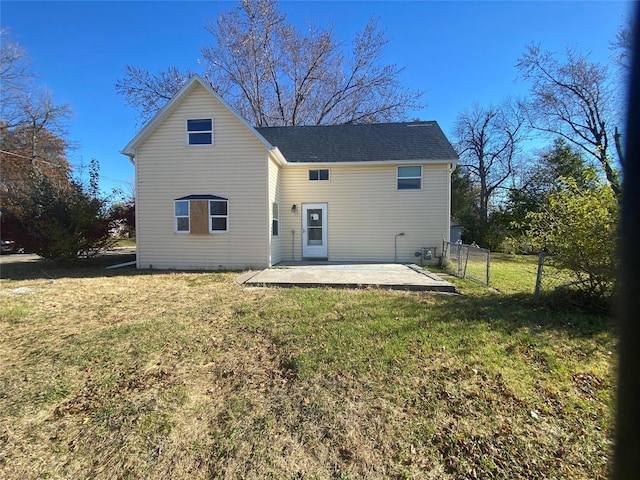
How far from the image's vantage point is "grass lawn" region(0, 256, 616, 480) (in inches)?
84.4

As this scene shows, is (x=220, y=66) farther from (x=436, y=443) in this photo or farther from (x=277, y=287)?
(x=436, y=443)

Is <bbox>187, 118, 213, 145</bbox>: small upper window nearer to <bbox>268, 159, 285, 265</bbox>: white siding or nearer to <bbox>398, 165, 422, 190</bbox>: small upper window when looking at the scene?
<bbox>268, 159, 285, 265</bbox>: white siding

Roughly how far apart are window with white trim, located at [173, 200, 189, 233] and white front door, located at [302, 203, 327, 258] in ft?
13.9

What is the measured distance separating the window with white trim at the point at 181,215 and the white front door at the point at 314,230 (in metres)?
4.24

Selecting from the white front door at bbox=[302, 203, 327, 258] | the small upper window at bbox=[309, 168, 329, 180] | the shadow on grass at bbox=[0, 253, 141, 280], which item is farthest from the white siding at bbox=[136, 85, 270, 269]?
the small upper window at bbox=[309, 168, 329, 180]

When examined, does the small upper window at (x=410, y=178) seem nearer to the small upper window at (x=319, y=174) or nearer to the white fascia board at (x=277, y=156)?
the small upper window at (x=319, y=174)

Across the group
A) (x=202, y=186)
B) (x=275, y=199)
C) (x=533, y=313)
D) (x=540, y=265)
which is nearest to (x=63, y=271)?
(x=202, y=186)

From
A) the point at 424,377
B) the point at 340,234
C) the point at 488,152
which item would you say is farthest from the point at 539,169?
the point at 424,377

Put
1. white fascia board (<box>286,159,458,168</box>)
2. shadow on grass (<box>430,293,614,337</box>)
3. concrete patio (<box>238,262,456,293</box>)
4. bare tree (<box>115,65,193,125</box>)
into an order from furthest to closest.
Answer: bare tree (<box>115,65,193,125</box>)
white fascia board (<box>286,159,458,168</box>)
concrete patio (<box>238,262,456,293</box>)
shadow on grass (<box>430,293,614,337</box>)

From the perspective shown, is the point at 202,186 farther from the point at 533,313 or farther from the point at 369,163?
the point at 533,313

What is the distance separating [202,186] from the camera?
34.8 ft

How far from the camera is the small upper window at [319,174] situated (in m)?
12.3

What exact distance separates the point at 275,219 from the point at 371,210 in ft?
12.1

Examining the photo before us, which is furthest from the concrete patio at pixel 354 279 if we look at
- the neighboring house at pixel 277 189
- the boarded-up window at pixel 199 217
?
the boarded-up window at pixel 199 217
